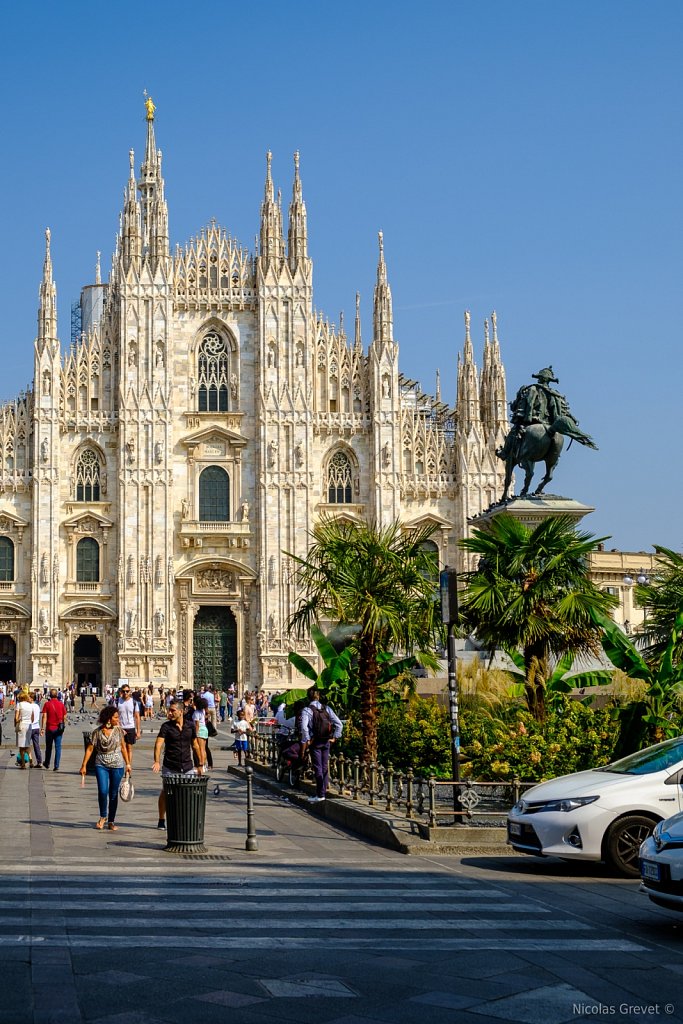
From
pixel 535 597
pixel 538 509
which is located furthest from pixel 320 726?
pixel 538 509

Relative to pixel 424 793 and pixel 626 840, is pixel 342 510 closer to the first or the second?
pixel 424 793

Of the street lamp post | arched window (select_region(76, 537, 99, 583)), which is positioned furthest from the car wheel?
arched window (select_region(76, 537, 99, 583))

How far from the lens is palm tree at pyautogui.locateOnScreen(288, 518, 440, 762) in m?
20.8

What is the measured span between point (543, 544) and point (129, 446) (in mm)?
38408

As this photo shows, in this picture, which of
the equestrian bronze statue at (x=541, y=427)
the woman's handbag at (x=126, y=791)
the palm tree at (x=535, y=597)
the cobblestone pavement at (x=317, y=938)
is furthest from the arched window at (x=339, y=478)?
the cobblestone pavement at (x=317, y=938)

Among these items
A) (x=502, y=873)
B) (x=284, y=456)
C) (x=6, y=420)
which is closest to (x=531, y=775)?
(x=502, y=873)

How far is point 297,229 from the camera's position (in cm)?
5744

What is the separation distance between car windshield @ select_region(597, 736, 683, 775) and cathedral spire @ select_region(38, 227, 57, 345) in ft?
152

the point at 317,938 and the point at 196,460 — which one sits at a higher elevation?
the point at 196,460

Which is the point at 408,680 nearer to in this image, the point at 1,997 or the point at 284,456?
the point at 1,997

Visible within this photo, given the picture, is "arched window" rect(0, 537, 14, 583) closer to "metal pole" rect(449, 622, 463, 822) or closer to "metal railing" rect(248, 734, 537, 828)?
"metal railing" rect(248, 734, 537, 828)

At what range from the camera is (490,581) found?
62.6 feet

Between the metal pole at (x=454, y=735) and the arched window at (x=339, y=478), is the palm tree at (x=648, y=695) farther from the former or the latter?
the arched window at (x=339, y=478)

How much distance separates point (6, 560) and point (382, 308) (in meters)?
19.0
